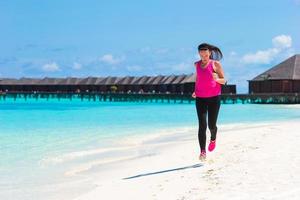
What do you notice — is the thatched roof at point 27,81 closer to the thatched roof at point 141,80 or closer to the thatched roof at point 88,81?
the thatched roof at point 88,81

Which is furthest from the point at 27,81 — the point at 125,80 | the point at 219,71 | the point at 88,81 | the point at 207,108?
the point at 219,71

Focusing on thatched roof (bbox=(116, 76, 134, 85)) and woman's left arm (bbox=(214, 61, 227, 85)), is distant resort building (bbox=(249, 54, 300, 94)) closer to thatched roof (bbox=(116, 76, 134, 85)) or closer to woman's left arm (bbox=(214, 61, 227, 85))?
thatched roof (bbox=(116, 76, 134, 85))

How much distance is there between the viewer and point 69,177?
639 centimetres

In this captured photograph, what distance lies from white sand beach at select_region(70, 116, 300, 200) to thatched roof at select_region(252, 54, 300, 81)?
40.9 meters

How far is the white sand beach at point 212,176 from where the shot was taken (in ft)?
14.2

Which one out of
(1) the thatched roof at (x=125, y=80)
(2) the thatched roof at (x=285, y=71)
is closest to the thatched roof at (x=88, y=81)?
(1) the thatched roof at (x=125, y=80)

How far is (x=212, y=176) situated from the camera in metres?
5.09

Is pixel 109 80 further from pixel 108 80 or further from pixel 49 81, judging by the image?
pixel 49 81

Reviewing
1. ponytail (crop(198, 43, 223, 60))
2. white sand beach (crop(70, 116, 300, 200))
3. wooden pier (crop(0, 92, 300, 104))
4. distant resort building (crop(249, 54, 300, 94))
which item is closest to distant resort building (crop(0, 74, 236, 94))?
wooden pier (crop(0, 92, 300, 104))

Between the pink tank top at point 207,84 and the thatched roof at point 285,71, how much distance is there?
42.4 m

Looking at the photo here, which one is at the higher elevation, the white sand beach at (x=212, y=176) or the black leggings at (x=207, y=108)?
the black leggings at (x=207, y=108)

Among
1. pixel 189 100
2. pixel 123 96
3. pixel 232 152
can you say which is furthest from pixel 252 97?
pixel 232 152

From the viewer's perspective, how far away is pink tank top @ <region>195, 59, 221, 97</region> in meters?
5.69

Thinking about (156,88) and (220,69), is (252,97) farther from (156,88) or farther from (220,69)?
(220,69)
